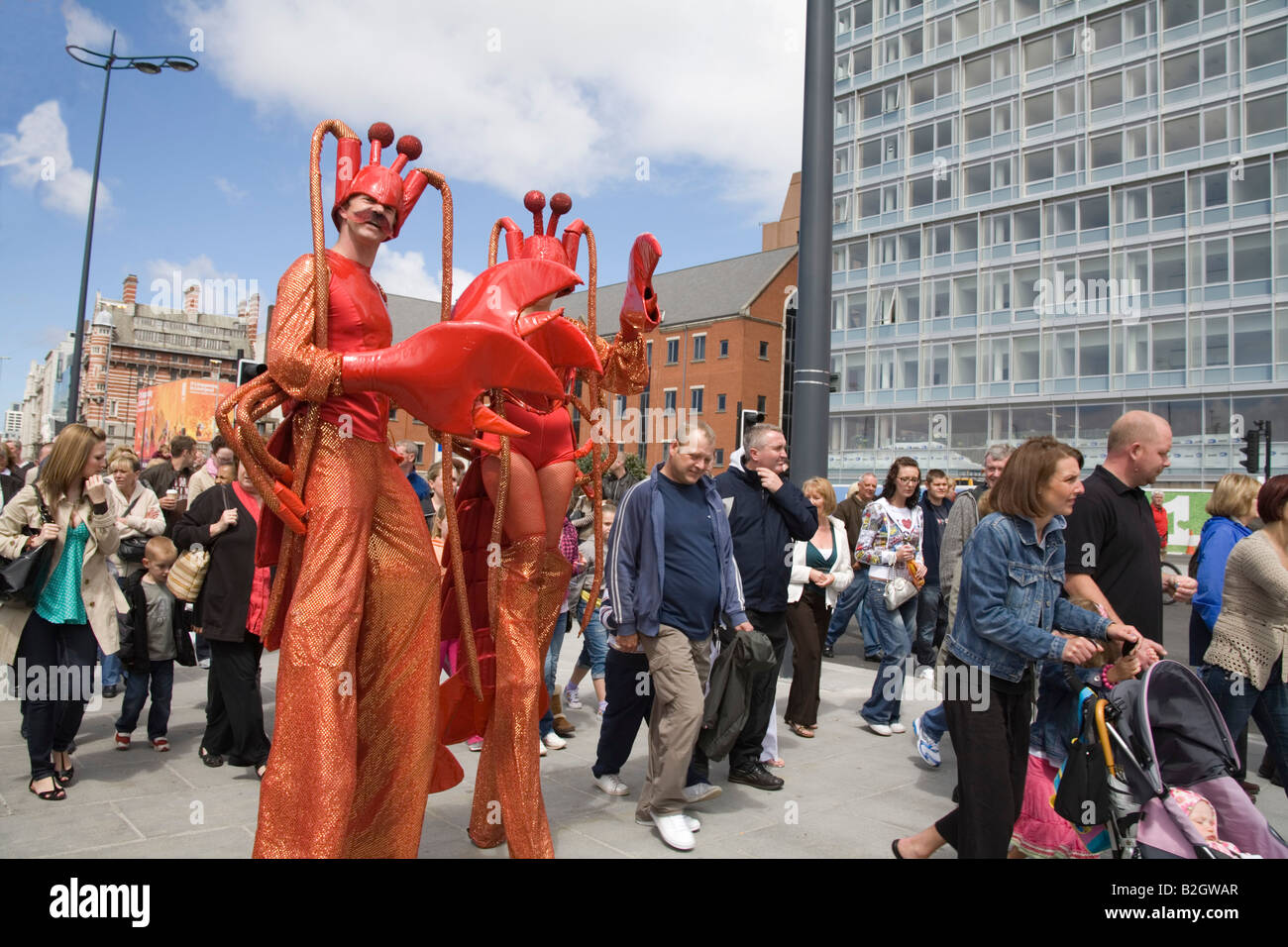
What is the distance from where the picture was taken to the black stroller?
330 centimetres

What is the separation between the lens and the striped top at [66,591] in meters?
4.78

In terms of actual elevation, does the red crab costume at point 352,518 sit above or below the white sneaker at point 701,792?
above

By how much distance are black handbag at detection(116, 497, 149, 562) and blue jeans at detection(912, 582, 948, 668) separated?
618 centimetres

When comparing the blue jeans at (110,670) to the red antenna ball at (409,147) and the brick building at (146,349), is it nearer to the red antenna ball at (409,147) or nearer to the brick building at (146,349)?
the red antenna ball at (409,147)

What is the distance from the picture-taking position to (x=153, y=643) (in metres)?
5.67

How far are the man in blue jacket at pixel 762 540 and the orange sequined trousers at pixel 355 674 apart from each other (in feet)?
8.33

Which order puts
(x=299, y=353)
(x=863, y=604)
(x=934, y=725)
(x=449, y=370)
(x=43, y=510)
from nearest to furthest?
(x=449, y=370) < (x=299, y=353) < (x=43, y=510) < (x=934, y=725) < (x=863, y=604)

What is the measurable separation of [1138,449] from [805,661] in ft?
9.60

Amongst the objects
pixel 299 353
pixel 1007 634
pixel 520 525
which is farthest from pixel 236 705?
pixel 1007 634

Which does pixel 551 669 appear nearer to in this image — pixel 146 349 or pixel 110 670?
pixel 110 670

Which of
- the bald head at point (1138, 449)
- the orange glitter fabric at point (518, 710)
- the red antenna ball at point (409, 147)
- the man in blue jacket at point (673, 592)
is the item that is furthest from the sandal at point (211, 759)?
the bald head at point (1138, 449)
